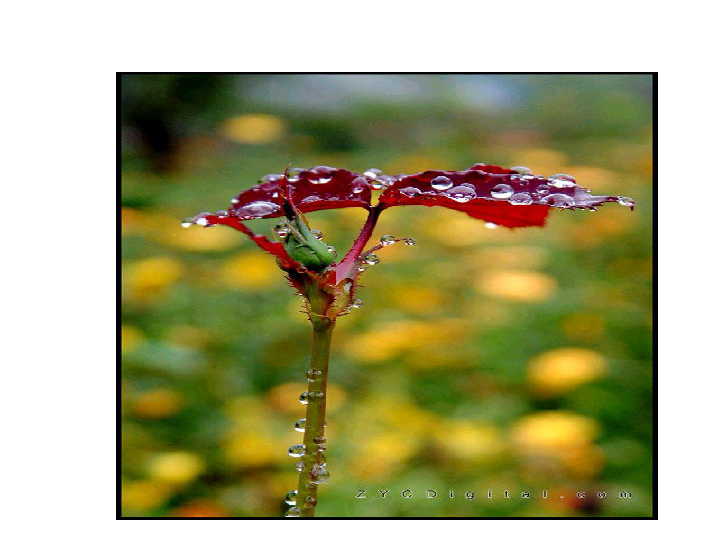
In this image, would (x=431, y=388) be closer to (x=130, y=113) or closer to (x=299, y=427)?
(x=299, y=427)

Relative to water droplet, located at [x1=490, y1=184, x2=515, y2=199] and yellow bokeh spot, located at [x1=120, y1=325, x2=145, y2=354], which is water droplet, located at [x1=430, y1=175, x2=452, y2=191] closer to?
water droplet, located at [x1=490, y1=184, x2=515, y2=199]

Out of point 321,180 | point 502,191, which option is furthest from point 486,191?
point 321,180

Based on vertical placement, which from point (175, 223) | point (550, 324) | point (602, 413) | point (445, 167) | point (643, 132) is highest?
point (643, 132)

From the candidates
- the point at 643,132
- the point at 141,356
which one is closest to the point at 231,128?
the point at 141,356

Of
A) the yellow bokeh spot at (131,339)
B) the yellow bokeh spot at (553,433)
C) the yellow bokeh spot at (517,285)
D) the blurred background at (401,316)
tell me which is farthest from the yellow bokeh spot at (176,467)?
the yellow bokeh spot at (517,285)

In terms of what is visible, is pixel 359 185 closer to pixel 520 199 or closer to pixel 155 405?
pixel 520 199

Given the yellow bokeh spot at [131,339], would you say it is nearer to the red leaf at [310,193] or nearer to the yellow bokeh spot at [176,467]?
the yellow bokeh spot at [176,467]
